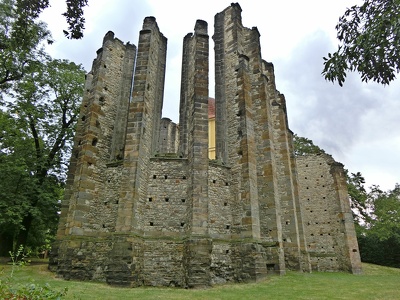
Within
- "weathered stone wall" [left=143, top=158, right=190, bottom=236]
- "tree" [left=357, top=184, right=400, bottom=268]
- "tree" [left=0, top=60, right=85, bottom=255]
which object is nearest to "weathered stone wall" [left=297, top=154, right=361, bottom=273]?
"tree" [left=357, top=184, right=400, bottom=268]

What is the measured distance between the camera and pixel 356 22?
6.20 metres

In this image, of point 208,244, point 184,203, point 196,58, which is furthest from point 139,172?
point 196,58

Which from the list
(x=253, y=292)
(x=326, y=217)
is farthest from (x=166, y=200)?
(x=326, y=217)

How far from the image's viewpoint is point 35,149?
17.1 meters

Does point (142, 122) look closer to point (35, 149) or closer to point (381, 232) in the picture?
point (35, 149)

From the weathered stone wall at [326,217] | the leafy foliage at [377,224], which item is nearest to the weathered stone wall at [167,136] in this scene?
the weathered stone wall at [326,217]

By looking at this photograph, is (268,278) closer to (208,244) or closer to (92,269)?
(208,244)

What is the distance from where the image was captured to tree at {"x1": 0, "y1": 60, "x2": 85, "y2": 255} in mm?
14797

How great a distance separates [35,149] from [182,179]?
34.2 ft

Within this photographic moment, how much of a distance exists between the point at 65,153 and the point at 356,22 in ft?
58.4

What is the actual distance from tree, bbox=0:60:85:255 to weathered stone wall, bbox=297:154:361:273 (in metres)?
16.4

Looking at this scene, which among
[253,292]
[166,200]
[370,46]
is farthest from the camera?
[166,200]

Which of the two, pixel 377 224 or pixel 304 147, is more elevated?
pixel 304 147

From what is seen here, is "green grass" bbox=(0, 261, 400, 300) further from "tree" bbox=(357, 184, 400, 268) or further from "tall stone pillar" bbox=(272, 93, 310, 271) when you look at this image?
"tree" bbox=(357, 184, 400, 268)
